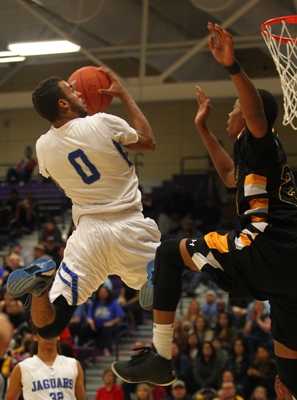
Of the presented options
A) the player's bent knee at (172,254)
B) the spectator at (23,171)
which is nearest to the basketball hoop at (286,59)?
the player's bent knee at (172,254)

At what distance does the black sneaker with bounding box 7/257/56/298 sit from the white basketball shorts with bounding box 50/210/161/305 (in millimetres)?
297

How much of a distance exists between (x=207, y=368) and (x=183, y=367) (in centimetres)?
42

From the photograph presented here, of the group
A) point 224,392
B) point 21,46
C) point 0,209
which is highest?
point 21,46

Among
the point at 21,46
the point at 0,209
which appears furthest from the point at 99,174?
the point at 0,209

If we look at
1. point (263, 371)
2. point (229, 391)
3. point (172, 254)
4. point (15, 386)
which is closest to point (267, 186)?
point (172, 254)

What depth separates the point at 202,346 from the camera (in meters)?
8.77

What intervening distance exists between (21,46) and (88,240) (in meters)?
10.5

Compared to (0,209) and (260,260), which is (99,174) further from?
(0,209)

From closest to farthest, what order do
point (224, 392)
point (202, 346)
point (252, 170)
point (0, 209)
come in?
point (252, 170) → point (224, 392) → point (202, 346) → point (0, 209)

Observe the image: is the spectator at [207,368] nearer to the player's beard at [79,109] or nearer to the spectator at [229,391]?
the spectator at [229,391]

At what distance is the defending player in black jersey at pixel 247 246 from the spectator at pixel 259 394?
4.71m

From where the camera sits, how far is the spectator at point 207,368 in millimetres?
8539

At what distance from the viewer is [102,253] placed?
4.09m

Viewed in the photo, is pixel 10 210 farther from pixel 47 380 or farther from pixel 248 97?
pixel 248 97
